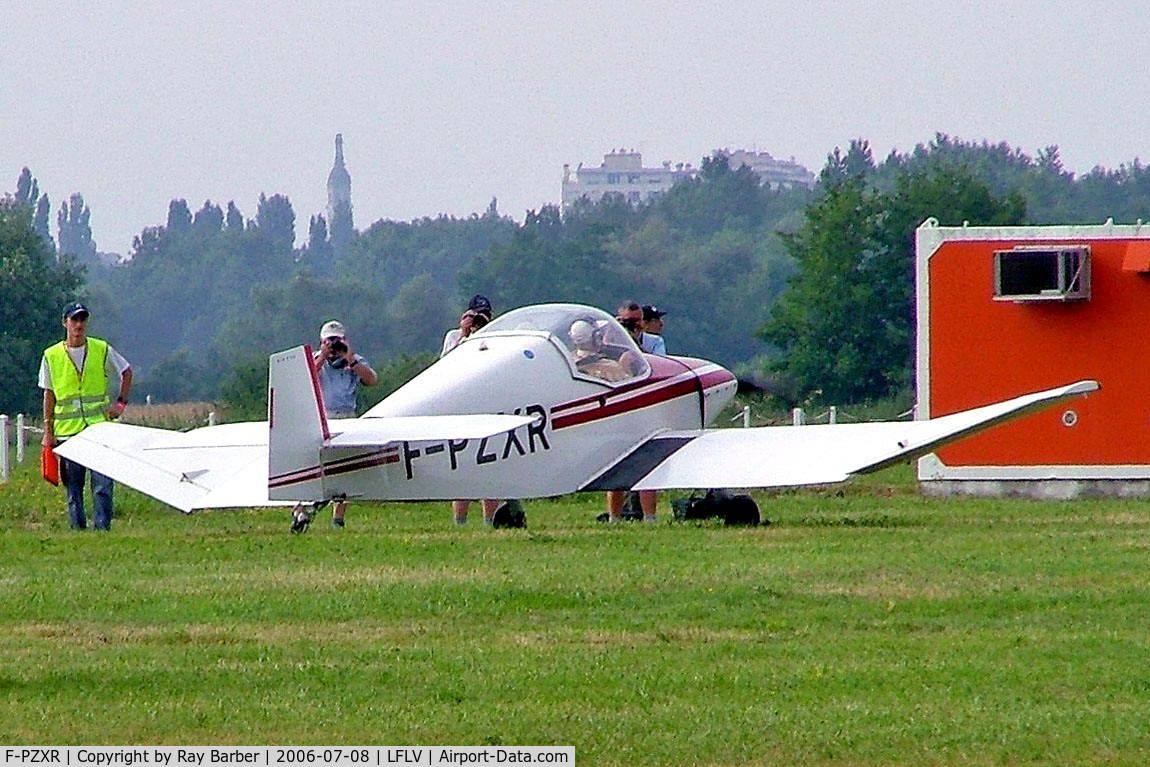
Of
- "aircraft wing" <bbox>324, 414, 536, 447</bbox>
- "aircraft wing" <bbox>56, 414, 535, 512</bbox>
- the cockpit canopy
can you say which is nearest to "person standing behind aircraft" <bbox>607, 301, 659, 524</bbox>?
the cockpit canopy

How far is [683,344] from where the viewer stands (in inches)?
3583

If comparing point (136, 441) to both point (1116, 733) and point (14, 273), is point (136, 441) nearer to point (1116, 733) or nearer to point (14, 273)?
point (1116, 733)

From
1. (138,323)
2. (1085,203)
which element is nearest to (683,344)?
(1085,203)

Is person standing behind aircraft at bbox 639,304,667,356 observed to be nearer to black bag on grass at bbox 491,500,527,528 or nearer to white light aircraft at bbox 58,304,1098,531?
white light aircraft at bbox 58,304,1098,531

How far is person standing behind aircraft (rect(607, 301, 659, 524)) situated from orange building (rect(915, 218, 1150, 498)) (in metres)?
3.52

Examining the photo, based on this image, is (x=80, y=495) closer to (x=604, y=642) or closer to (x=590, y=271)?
(x=604, y=642)

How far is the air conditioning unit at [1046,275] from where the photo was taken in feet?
66.5

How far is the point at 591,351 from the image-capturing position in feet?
52.6

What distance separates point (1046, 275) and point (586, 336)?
5917 millimetres

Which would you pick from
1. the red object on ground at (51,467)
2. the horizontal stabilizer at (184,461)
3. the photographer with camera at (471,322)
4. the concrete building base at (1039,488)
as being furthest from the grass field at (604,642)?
the concrete building base at (1039,488)

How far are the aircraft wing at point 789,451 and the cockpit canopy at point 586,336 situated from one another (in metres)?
0.58

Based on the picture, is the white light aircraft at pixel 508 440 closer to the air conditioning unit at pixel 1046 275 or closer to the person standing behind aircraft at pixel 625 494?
the person standing behind aircraft at pixel 625 494

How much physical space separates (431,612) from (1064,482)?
35.8 ft

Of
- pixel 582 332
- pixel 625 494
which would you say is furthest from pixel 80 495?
pixel 625 494
